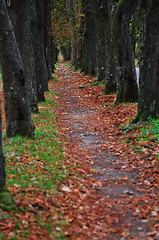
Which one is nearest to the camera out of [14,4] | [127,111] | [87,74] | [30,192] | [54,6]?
[30,192]

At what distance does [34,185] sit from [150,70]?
563 cm

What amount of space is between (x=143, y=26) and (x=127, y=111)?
384cm

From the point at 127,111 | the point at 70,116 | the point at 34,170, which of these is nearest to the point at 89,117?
the point at 70,116

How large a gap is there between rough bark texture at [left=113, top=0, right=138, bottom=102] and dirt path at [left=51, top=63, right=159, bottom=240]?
1.51 meters

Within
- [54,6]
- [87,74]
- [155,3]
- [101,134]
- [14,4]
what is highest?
[54,6]

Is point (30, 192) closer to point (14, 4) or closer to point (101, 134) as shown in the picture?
point (101, 134)

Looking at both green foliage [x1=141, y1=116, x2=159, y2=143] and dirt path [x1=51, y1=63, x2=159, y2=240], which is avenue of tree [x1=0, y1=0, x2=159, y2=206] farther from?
dirt path [x1=51, y1=63, x2=159, y2=240]

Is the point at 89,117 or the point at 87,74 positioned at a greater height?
the point at 87,74

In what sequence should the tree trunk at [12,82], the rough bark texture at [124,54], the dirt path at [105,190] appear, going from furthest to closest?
the rough bark texture at [124,54], the tree trunk at [12,82], the dirt path at [105,190]

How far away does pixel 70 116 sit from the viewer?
12.8 meters

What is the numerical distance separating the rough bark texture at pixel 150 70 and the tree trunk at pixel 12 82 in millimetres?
4000

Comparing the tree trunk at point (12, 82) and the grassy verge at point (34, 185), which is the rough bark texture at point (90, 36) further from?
the tree trunk at point (12, 82)

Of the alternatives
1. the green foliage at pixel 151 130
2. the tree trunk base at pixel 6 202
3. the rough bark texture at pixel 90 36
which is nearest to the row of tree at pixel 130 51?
the green foliage at pixel 151 130

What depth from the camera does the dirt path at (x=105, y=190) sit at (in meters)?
4.27
